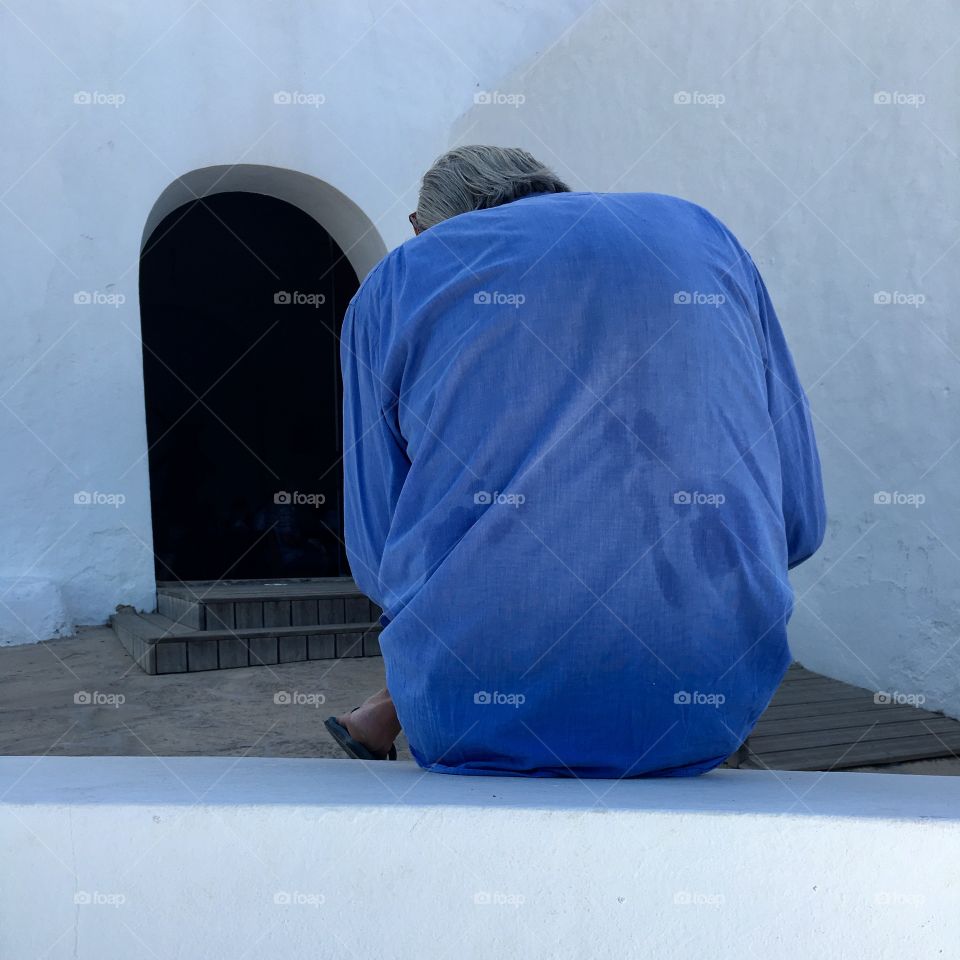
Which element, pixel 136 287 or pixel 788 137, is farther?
pixel 136 287

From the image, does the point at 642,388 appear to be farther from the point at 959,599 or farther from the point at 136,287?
the point at 136,287

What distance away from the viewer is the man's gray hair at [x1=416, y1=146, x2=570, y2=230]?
1534 mm

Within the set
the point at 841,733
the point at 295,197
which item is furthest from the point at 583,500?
the point at 295,197

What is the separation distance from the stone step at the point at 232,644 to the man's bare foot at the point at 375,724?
2.62 meters

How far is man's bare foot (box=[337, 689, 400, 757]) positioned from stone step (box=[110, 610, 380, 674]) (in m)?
2.62

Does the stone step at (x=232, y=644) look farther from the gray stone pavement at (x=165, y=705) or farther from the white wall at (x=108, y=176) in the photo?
the white wall at (x=108, y=176)

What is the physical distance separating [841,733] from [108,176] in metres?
4.22

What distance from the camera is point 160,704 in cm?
370

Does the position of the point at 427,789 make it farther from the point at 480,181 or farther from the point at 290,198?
the point at 290,198

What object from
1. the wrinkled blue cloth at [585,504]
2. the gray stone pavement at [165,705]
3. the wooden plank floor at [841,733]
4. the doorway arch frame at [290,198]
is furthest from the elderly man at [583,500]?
the doorway arch frame at [290,198]

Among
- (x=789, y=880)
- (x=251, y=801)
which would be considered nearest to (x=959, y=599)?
(x=789, y=880)

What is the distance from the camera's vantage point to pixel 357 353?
1.53 meters

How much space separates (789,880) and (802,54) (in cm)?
399

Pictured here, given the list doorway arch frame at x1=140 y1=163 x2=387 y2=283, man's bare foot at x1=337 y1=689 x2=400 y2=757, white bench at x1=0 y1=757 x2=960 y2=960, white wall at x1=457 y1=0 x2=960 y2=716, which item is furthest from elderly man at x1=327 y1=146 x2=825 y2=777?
doorway arch frame at x1=140 y1=163 x2=387 y2=283
